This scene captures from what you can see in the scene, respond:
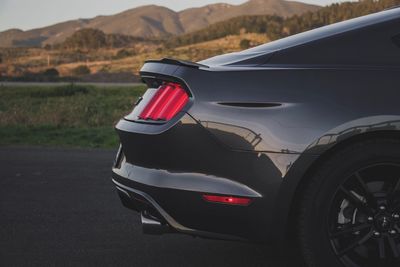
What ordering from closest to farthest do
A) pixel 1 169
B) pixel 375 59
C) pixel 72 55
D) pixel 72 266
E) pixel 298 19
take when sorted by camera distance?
pixel 375 59 < pixel 72 266 < pixel 1 169 < pixel 298 19 < pixel 72 55

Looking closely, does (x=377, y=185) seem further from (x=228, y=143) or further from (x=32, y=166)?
(x=32, y=166)

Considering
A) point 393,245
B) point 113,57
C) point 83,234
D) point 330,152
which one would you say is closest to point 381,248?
point 393,245

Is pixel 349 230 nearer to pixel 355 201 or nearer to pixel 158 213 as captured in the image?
pixel 355 201

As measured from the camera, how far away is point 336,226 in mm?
3094

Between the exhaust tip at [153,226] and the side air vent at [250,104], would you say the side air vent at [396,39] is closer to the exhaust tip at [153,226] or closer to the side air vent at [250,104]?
the side air vent at [250,104]

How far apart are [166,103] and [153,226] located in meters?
0.66

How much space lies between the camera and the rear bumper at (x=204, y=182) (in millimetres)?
2988

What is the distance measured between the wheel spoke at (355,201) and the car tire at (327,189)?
0.04 metres

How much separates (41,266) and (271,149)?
5.47 feet

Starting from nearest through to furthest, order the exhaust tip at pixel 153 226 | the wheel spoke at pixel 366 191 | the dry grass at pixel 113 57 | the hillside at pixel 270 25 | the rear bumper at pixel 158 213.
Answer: the wheel spoke at pixel 366 191 → the rear bumper at pixel 158 213 → the exhaust tip at pixel 153 226 → the hillside at pixel 270 25 → the dry grass at pixel 113 57

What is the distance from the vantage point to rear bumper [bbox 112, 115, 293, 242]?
9.80ft

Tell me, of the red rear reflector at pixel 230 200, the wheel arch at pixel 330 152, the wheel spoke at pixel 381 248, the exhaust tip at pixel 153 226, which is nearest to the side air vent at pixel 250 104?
the wheel arch at pixel 330 152

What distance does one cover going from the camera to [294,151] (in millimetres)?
2934

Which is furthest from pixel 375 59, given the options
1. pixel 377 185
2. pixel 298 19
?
pixel 298 19
